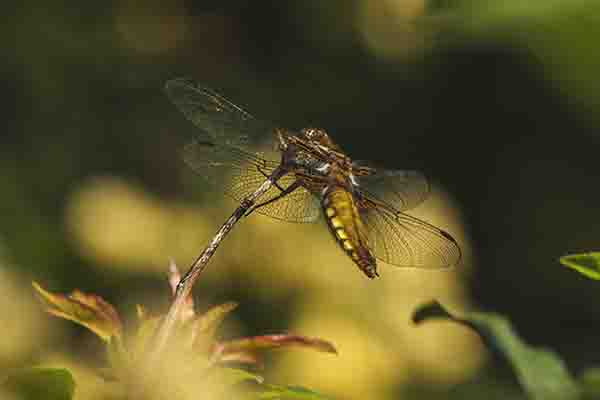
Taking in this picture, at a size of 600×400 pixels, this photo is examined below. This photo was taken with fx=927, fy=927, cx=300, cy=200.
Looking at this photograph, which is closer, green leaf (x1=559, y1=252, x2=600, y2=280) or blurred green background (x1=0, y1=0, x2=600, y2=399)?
green leaf (x1=559, y1=252, x2=600, y2=280)

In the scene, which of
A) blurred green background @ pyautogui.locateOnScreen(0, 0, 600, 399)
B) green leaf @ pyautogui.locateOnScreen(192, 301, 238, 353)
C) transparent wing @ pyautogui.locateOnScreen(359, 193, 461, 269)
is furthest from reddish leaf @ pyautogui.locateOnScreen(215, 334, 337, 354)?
blurred green background @ pyautogui.locateOnScreen(0, 0, 600, 399)


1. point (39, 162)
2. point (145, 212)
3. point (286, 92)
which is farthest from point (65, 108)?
point (145, 212)

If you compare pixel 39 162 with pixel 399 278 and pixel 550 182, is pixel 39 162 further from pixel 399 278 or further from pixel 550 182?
pixel 550 182

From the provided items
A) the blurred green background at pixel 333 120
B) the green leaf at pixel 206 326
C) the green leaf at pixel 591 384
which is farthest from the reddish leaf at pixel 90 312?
the blurred green background at pixel 333 120

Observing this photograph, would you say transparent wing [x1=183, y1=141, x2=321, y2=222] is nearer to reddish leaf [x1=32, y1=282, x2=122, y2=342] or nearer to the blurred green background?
reddish leaf [x1=32, y1=282, x2=122, y2=342]

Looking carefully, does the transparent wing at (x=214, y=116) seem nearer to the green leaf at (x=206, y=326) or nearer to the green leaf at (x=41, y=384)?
the green leaf at (x=206, y=326)

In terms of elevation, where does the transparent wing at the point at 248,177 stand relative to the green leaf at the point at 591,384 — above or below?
above
